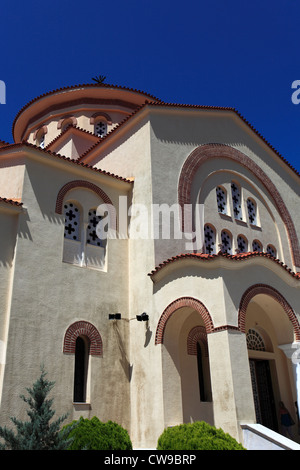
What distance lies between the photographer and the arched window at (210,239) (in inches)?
542

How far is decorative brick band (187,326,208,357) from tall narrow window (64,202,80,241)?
161 inches

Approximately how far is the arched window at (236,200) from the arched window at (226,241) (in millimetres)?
976

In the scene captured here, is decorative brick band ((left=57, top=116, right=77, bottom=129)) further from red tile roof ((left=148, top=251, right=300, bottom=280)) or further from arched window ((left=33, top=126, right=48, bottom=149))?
red tile roof ((left=148, top=251, right=300, bottom=280))

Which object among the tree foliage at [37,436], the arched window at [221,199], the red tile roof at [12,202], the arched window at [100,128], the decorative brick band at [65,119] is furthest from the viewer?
the arched window at [100,128]

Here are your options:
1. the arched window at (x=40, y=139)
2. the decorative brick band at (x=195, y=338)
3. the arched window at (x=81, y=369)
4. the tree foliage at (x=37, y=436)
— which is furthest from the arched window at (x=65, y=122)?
the tree foliage at (x=37, y=436)

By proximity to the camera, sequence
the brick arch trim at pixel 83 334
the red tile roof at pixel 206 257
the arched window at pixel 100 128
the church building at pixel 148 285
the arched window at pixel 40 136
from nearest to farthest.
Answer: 1. the church building at pixel 148 285
2. the red tile roof at pixel 206 257
3. the brick arch trim at pixel 83 334
4. the arched window at pixel 100 128
5. the arched window at pixel 40 136

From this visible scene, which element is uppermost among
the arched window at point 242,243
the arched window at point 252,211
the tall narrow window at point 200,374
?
the arched window at point 252,211

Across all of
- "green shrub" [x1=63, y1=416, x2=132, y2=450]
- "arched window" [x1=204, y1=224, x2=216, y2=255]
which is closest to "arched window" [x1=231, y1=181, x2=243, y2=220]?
"arched window" [x1=204, y1=224, x2=216, y2=255]

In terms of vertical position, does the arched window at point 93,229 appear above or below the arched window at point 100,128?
below

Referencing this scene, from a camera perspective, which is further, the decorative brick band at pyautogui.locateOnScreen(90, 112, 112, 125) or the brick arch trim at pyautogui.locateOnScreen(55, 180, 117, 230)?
the decorative brick band at pyautogui.locateOnScreen(90, 112, 112, 125)

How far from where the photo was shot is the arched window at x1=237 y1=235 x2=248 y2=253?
581 inches

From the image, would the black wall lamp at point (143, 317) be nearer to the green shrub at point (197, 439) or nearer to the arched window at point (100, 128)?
the green shrub at point (197, 439)
